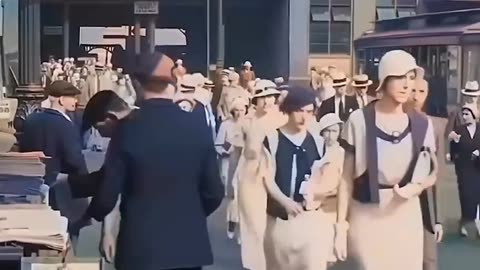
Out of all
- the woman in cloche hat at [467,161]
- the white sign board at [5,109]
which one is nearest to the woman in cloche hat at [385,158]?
the woman in cloche hat at [467,161]

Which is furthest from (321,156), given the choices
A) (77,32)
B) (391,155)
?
(77,32)

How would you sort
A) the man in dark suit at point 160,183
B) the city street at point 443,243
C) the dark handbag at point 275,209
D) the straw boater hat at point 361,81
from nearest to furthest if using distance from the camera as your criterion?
the man in dark suit at point 160,183 → the city street at point 443,243 → the straw boater hat at point 361,81 → the dark handbag at point 275,209

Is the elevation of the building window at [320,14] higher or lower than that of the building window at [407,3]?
lower

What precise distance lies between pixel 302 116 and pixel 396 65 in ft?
1.18

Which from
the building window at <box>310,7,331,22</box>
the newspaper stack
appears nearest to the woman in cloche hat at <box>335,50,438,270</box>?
the building window at <box>310,7,331,22</box>

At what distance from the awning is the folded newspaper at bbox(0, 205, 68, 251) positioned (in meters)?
1.43

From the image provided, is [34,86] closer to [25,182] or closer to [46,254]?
[25,182]

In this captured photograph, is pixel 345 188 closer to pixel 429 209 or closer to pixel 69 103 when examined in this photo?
pixel 429 209

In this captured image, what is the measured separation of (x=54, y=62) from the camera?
3971mm

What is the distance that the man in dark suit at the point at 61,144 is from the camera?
3877 mm

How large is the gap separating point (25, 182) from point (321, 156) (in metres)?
1.28

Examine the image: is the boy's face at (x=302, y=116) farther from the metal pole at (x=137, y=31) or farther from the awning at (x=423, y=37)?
the metal pole at (x=137, y=31)

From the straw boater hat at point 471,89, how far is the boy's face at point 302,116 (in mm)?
524

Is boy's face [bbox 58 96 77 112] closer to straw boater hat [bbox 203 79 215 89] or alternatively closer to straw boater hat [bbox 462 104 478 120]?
straw boater hat [bbox 203 79 215 89]
